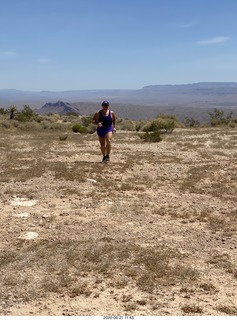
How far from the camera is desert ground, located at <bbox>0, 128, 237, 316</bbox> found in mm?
4066

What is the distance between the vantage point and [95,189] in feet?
27.3

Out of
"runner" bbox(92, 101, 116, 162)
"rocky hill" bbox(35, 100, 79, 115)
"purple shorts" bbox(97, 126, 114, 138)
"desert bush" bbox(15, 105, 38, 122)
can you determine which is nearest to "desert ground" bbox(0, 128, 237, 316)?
"runner" bbox(92, 101, 116, 162)

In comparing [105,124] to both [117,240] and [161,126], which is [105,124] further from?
[161,126]

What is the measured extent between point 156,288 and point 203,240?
1552 millimetres

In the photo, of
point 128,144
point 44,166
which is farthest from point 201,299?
point 128,144

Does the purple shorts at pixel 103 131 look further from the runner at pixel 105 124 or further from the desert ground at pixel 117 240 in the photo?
the desert ground at pixel 117 240

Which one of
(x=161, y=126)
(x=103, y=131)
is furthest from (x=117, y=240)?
(x=161, y=126)

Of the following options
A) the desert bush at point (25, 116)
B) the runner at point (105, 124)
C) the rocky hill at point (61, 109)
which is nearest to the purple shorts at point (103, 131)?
the runner at point (105, 124)


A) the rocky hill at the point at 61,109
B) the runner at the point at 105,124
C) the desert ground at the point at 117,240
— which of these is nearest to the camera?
the desert ground at the point at 117,240

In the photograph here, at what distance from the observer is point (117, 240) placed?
18.2 ft

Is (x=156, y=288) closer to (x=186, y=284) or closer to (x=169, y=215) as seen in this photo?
(x=186, y=284)

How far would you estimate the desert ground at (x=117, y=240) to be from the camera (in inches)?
160

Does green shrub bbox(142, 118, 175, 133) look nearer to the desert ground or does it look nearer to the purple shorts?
the purple shorts

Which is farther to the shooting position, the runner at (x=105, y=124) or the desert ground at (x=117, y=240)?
the runner at (x=105, y=124)
